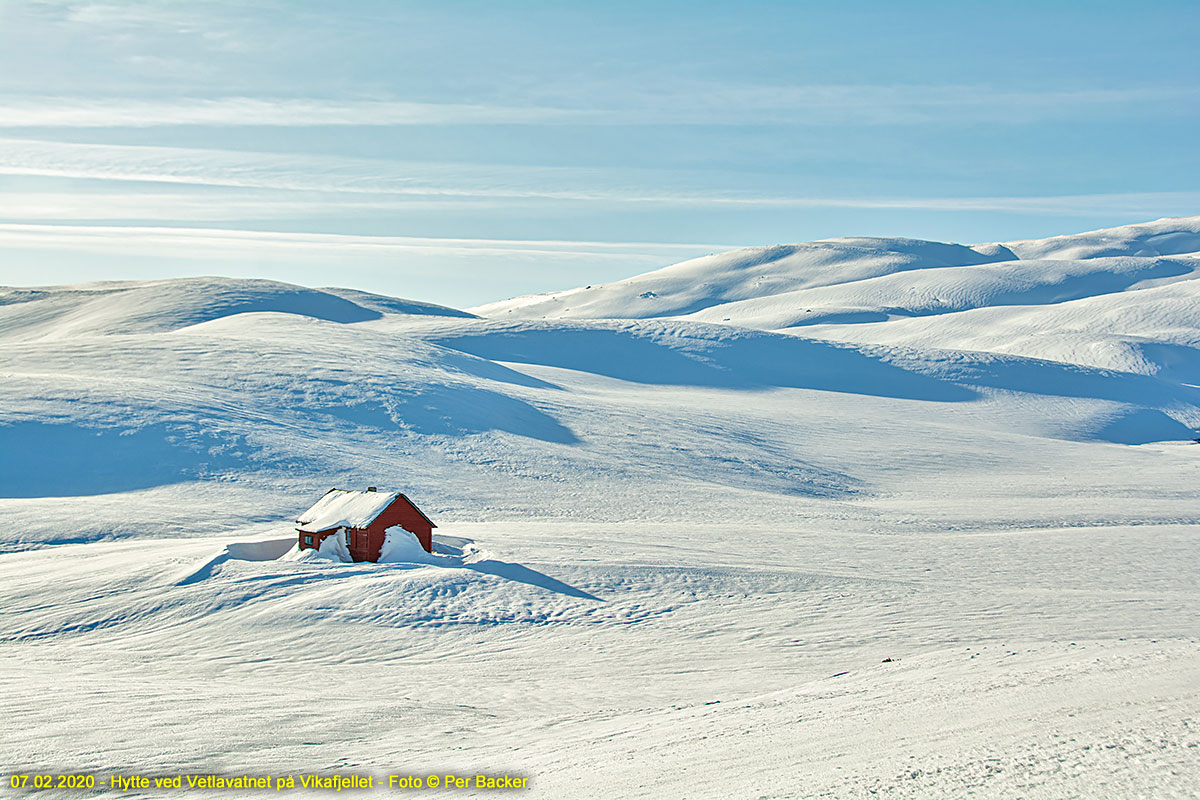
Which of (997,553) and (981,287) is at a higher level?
(981,287)

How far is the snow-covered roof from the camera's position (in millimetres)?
25688

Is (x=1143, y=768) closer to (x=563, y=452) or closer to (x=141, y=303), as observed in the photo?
(x=563, y=452)

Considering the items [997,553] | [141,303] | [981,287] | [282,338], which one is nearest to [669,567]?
[997,553]

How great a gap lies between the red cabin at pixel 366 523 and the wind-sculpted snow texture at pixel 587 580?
27.0 inches

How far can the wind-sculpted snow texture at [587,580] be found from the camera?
1180 cm

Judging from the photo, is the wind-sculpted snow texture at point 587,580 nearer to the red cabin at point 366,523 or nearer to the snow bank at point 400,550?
the red cabin at point 366,523

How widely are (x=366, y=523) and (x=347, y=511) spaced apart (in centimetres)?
118

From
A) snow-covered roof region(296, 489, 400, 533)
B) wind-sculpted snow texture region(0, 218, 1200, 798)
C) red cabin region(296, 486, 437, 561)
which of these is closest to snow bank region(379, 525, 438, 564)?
red cabin region(296, 486, 437, 561)

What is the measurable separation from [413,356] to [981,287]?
412 feet

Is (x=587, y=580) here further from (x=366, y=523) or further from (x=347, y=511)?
(x=347, y=511)

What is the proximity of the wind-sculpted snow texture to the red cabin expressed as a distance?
27.0 inches

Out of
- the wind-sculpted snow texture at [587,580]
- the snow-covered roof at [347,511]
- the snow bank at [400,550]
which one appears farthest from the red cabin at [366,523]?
the wind-sculpted snow texture at [587,580]

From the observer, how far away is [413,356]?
2653 inches

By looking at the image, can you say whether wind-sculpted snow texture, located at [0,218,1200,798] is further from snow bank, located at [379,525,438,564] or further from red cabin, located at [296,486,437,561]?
snow bank, located at [379,525,438,564]
